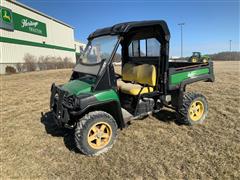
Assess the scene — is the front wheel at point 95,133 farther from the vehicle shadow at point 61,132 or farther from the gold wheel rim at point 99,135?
the vehicle shadow at point 61,132

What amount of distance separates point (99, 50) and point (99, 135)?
5.35ft

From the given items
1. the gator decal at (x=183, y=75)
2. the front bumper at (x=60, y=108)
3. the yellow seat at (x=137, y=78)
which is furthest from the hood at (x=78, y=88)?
the gator decal at (x=183, y=75)

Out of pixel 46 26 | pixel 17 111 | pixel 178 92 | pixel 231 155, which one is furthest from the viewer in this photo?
pixel 46 26

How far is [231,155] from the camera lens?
10.2 feet

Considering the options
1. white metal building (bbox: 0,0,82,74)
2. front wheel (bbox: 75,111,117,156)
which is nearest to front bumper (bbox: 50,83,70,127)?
front wheel (bbox: 75,111,117,156)

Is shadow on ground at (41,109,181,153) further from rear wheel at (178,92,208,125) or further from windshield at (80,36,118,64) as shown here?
windshield at (80,36,118,64)

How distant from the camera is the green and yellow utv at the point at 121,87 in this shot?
3301 millimetres

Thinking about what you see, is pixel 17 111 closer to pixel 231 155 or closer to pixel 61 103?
pixel 61 103

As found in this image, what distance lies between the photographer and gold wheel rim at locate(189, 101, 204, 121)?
14.4 ft

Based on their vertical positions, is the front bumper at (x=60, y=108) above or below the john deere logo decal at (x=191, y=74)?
below

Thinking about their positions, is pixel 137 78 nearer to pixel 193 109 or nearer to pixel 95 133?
pixel 193 109

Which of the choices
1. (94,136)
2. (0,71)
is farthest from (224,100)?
(0,71)

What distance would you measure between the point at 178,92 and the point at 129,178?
216cm

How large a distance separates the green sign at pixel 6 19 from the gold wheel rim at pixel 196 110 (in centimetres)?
2341
